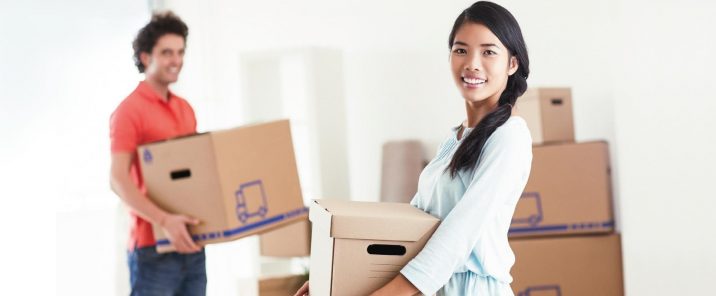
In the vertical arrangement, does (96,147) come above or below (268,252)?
above

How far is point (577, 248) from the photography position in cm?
281

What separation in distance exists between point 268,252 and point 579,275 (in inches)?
70.2

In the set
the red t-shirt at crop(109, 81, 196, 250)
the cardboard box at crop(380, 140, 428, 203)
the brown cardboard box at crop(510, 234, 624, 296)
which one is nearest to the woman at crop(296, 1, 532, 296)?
the red t-shirt at crop(109, 81, 196, 250)

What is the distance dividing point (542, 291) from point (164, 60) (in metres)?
1.44

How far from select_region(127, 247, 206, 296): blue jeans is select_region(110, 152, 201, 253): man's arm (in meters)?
0.07

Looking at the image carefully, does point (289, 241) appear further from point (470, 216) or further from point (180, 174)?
point (470, 216)

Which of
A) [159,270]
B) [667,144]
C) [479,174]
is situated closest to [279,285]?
[159,270]

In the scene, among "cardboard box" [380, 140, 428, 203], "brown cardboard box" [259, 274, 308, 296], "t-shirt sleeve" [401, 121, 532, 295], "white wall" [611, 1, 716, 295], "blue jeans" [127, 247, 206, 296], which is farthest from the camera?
"cardboard box" [380, 140, 428, 203]

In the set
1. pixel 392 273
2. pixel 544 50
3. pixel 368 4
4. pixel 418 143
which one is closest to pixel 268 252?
pixel 418 143

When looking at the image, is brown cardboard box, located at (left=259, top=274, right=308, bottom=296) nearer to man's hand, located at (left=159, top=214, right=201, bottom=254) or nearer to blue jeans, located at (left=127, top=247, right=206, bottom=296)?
blue jeans, located at (left=127, top=247, right=206, bottom=296)

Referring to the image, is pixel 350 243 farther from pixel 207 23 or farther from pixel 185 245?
pixel 207 23

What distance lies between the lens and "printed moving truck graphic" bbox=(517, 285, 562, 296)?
2814 mm

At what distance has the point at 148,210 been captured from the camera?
2432 millimetres

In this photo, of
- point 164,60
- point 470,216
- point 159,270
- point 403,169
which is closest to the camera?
point 470,216
